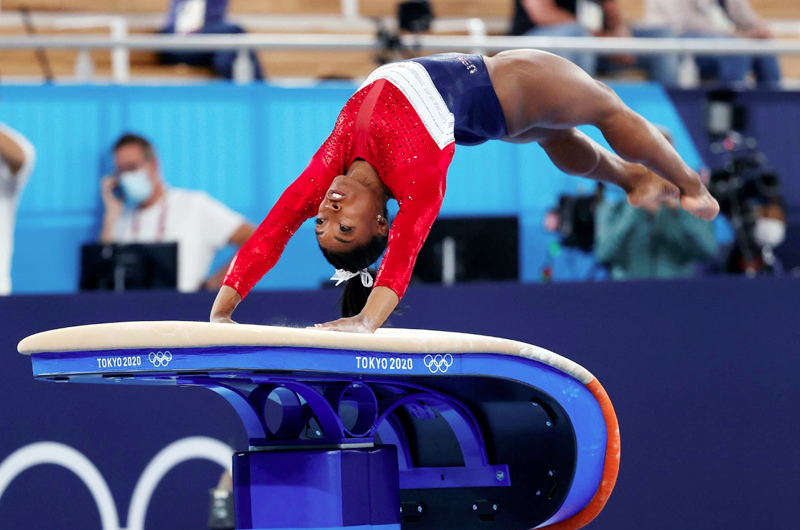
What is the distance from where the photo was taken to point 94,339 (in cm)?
180

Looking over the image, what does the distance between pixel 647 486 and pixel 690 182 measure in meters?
1.15

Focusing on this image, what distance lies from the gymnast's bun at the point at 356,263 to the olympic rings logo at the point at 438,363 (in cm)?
53

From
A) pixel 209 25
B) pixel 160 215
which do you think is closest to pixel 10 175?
pixel 160 215

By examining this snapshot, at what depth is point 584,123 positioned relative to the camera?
2.91 meters

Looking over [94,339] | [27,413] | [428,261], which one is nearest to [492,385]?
[94,339]

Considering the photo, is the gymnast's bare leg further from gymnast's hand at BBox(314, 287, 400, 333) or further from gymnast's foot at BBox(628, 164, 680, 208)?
gymnast's hand at BBox(314, 287, 400, 333)

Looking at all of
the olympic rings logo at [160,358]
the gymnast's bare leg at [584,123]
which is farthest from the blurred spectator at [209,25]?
the olympic rings logo at [160,358]

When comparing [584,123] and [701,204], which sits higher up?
[584,123]

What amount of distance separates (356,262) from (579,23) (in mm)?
3174

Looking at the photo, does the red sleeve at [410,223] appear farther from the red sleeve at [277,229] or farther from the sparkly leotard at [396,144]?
the red sleeve at [277,229]

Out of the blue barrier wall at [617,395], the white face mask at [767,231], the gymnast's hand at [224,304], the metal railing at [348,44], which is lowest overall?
the blue barrier wall at [617,395]

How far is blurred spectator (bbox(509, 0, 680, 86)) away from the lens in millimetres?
5125

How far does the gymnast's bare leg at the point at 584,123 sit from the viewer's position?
2.79 m

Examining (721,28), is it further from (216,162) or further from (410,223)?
(410,223)
